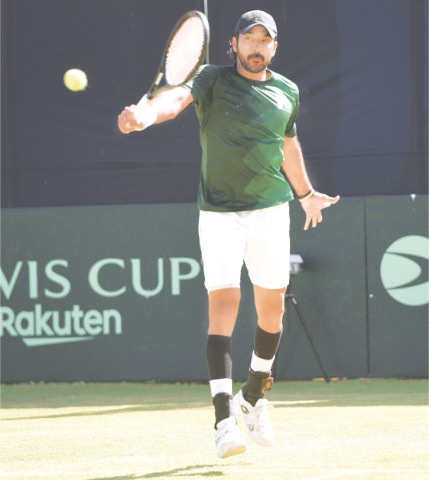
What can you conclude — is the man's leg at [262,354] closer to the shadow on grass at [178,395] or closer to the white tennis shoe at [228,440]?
the white tennis shoe at [228,440]

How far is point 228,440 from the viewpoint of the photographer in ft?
15.5

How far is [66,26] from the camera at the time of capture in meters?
9.98

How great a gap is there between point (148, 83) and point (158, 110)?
5.39 metres

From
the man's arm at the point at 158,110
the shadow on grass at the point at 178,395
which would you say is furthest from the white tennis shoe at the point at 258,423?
the shadow on grass at the point at 178,395

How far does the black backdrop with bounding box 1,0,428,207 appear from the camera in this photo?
31.6 ft

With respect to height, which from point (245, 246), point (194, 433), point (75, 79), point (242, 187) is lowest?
point (194, 433)

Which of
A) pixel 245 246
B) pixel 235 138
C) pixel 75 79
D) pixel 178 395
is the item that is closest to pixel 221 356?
pixel 245 246

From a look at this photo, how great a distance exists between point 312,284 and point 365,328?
20.8 inches

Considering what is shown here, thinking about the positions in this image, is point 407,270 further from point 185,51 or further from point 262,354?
point 185,51

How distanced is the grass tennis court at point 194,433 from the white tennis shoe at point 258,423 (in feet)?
0.22

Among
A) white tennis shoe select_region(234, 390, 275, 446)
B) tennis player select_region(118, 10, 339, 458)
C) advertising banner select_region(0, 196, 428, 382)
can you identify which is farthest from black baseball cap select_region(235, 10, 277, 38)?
advertising banner select_region(0, 196, 428, 382)

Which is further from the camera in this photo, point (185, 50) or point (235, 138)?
point (235, 138)

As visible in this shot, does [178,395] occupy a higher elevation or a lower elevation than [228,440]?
lower

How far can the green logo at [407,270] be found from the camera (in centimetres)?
897
